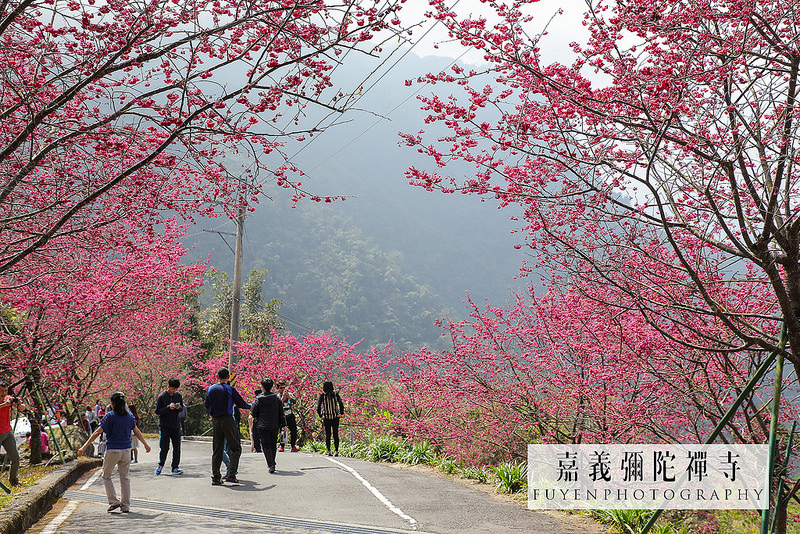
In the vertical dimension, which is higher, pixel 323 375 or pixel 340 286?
pixel 340 286

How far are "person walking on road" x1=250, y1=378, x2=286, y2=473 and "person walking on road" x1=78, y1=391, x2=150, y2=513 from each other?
333cm

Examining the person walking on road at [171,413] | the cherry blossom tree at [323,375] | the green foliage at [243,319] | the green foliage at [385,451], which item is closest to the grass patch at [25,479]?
the person walking on road at [171,413]

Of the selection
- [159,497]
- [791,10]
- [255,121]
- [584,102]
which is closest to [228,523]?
[159,497]

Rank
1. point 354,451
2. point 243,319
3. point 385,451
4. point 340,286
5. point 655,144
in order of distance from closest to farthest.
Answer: point 655,144 < point 385,451 < point 354,451 < point 243,319 < point 340,286

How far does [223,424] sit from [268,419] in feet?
4.99

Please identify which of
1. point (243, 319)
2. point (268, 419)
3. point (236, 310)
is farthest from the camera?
point (243, 319)

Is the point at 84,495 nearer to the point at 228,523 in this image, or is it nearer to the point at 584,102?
the point at 228,523

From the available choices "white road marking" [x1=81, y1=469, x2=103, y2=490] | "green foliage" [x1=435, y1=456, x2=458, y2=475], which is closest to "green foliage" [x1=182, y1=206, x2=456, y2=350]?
"green foliage" [x1=435, y1=456, x2=458, y2=475]

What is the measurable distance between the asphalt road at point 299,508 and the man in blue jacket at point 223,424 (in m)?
0.27

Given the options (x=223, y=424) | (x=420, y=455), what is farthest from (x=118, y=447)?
(x=420, y=455)

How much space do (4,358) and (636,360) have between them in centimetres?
1122

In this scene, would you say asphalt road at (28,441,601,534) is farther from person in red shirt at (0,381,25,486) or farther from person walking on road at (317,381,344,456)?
person walking on road at (317,381,344,456)

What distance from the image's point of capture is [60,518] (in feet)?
26.7

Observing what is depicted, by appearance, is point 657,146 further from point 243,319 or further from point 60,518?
point 243,319
